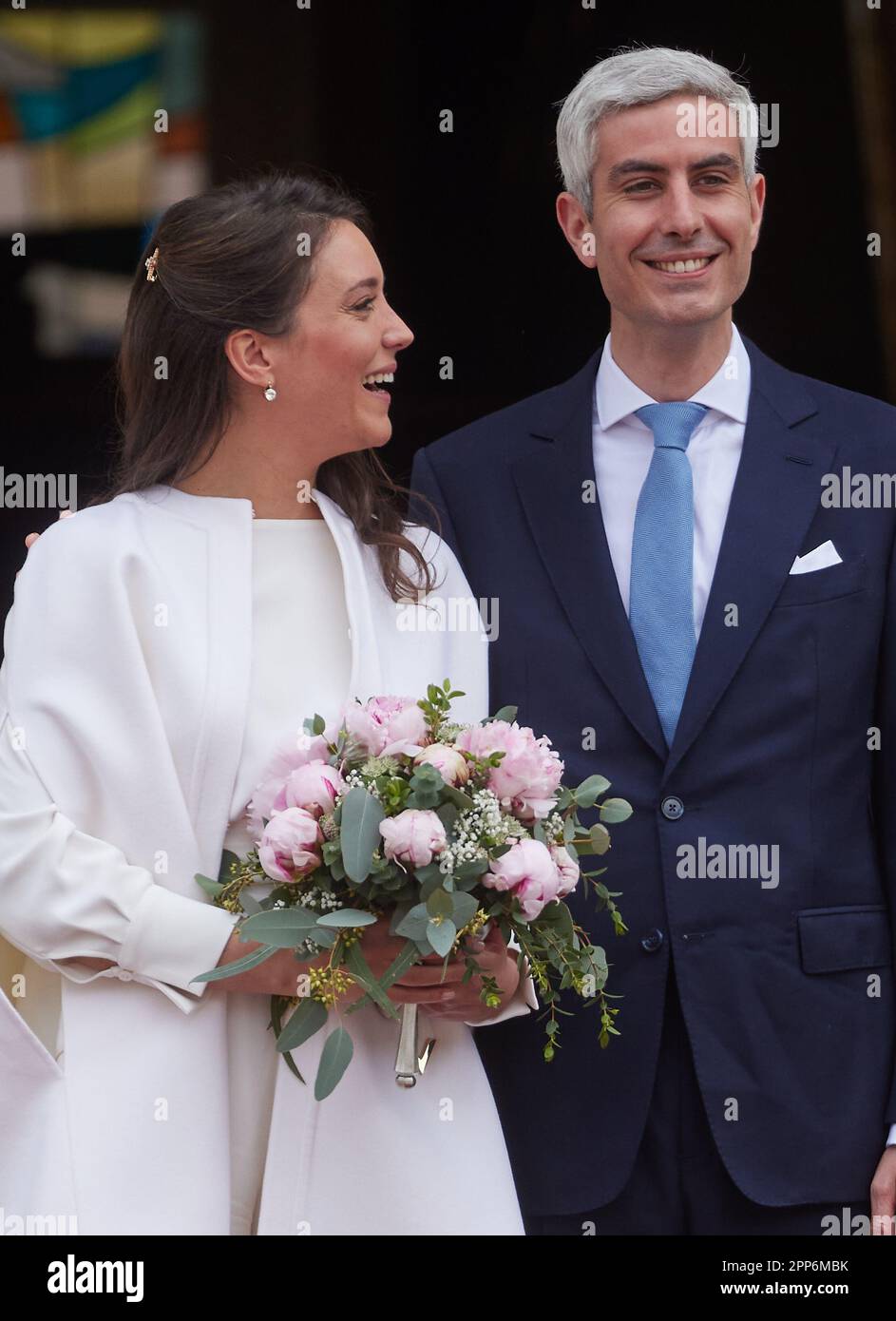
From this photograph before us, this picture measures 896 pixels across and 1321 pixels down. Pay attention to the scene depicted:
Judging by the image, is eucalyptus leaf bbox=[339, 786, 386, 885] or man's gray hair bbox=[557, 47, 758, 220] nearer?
eucalyptus leaf bbox=[339, 786, 386, 885]

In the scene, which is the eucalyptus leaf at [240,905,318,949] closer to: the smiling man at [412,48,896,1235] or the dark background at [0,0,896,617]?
the smiling man at [412,48,896,1235]

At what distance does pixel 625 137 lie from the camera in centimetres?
358

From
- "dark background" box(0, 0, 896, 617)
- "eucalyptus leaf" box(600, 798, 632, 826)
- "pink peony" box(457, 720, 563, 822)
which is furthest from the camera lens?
"dark background" box(0, 0, 896, 617)

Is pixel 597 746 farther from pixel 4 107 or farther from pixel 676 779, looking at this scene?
pixel 4 107

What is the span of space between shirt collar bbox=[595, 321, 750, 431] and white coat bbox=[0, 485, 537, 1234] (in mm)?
785

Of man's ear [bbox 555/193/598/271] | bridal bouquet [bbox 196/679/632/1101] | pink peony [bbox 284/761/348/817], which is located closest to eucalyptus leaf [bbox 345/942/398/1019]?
bridal bouquet [bbox 196/679/632/1101]

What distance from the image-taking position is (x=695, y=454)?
356 centimetres

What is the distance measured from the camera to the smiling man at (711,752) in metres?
3.35

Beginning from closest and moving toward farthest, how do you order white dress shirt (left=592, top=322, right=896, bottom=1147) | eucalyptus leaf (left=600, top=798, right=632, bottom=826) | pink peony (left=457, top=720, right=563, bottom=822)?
pink peony (left=457, top=720, right=563, bottom=822)
eucalyptus leaf (left=600, top=798, right=632, bottom=826)
white dress shirt (left=592, top=322, right=896, bottom=1147)

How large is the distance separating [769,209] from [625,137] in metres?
0.86

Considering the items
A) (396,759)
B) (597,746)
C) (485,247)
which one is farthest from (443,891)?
(485,247)

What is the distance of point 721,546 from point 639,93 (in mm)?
875

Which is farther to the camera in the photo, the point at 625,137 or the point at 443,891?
the point at 625,137

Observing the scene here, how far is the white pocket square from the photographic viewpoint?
3.41 m
